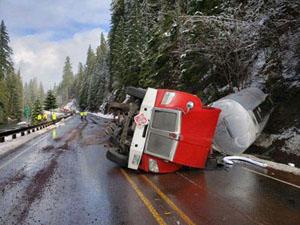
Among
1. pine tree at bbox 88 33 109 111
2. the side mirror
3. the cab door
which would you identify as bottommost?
the cab door

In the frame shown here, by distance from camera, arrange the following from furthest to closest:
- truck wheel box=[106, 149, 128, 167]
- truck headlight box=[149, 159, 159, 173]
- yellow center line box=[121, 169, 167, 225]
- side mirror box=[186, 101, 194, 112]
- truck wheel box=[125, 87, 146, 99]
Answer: truck wheel box=[125, 87, 146, 99], truck wheel box=[106, 149, 128, 167], truck headlight box=[149, 159, 159, 173], side mirror box=[186, 101, 194, 112], yellow center line box=[121, 169, 167, 225]

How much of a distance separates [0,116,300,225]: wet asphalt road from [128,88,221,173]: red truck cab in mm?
447

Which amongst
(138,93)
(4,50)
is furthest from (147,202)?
(4,50)

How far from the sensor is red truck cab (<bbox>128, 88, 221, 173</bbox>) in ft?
29.0

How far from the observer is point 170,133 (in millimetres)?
8828

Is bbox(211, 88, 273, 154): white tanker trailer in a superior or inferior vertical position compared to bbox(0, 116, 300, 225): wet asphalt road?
superior

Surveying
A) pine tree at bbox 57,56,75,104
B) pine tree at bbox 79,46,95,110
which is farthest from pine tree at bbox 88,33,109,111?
pine tree at bbox 57,56,75,104

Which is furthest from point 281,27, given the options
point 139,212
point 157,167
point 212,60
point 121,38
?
point 121,38

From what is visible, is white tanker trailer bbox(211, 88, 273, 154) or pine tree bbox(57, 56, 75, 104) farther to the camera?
pine tree bbox(57, 56, 75, 104)

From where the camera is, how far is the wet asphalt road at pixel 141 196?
5645mm

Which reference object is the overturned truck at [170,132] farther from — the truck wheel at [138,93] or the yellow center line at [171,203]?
the yellow center line at [171,203]

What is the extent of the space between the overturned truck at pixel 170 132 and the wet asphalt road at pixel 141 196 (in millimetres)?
440

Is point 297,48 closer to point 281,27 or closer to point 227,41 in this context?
point 281,27

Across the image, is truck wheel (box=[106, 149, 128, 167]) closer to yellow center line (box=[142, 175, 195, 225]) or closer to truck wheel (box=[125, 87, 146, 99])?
yellow center line (box=[142, 175, 195, 225])
